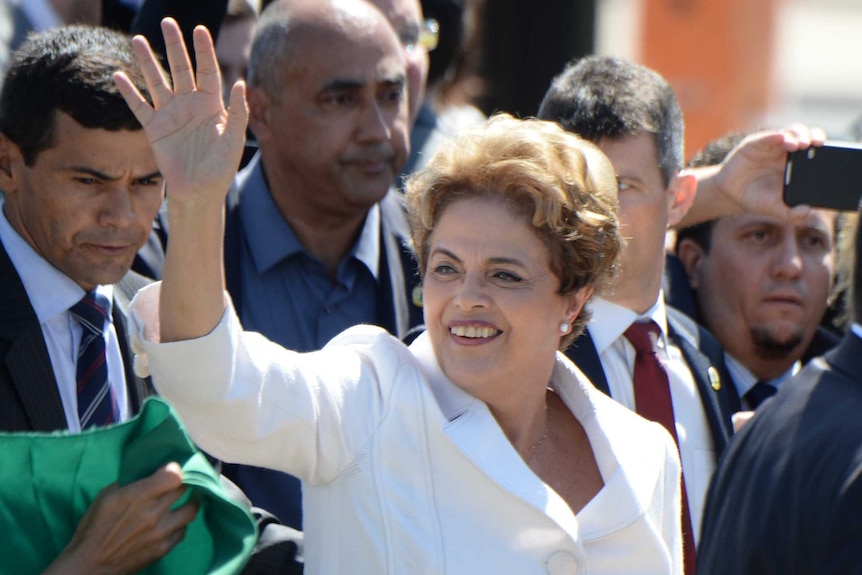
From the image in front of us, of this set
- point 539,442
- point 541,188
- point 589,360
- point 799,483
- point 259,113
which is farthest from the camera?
point 259,113

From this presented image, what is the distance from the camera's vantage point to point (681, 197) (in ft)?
13.5

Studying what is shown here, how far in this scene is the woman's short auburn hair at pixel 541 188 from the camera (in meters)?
2.98

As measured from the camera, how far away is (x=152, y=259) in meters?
3.89

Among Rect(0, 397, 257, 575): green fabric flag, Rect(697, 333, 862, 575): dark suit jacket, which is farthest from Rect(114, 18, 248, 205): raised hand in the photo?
Rect(697, 333, 862, 575): dark suit jacket

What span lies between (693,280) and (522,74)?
325 centimetres

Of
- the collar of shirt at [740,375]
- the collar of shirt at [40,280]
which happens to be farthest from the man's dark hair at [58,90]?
the collar of shirt at [740,375]

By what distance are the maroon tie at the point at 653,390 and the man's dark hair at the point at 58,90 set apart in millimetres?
1349

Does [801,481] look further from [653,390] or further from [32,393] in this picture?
[32,393]

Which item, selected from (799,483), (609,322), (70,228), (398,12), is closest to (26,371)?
(70,228)

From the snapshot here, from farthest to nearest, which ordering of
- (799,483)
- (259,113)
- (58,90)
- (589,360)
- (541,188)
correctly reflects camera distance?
1. (259,113)
2. (589,360)
3. (58,90)
4. (541,188)
5. (799,483)

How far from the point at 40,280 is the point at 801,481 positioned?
5.61 ft

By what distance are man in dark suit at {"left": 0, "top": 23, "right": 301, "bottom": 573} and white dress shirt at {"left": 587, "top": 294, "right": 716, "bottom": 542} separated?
1.06 m

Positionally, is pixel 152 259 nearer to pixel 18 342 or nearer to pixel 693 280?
pixel 18 342

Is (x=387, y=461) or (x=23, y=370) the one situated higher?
(x=23, y=370)
